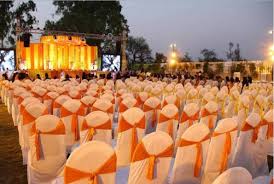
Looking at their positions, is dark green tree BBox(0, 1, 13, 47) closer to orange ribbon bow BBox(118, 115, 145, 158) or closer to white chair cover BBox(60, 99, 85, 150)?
white chair cover BBox(60, 99, 85, 150)

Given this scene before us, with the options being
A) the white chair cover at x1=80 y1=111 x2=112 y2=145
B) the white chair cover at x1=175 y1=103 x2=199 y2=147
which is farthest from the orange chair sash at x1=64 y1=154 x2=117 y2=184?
the white chair cover at x1=175 y1=103 x2=199 y2=147

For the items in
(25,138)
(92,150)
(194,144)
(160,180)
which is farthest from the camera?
(25,138)

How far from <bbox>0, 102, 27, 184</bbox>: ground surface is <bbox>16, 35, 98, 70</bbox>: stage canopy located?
16.6 m

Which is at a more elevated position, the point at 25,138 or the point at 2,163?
the point at 25,138

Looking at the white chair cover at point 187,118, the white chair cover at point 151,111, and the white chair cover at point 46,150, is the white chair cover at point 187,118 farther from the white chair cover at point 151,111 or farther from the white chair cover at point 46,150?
the white chair cover at point 46,150

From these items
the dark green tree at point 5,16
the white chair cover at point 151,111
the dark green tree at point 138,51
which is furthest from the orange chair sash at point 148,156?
the dark green tree at point 138,51

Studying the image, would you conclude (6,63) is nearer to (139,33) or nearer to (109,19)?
(109,19)

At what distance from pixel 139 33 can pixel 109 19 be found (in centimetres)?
1444

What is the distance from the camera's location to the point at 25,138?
551 cm

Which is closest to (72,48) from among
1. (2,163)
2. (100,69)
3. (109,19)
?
(100,69)

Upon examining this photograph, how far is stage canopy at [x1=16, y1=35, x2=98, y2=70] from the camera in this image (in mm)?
25578

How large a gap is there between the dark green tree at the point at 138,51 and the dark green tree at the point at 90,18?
23.6ft

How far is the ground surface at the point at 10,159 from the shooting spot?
5016 mm

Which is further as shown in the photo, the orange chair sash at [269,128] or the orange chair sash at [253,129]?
the orange chair sash at [269,128]
